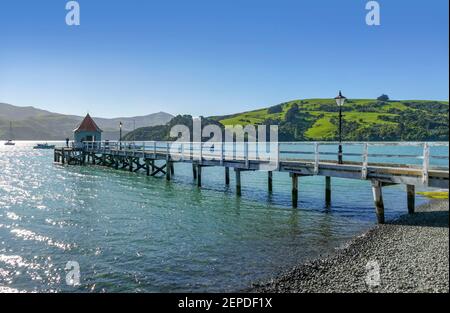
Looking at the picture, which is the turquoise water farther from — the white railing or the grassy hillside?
the grassy hillside

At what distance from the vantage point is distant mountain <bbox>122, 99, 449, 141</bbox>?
126 m

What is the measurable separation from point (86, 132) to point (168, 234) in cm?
4604

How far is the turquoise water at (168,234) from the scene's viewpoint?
412 inches

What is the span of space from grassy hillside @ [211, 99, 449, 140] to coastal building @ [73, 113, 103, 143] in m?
89.5

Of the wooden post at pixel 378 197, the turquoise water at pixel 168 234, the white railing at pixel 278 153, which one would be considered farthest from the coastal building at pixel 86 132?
the wooden post at pixel 378 197

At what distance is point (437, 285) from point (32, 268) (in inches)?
425

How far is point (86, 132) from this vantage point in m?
56.4

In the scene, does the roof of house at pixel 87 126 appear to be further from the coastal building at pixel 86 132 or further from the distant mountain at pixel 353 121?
the distant mountain at pixel 353 121

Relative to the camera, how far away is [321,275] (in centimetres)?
984

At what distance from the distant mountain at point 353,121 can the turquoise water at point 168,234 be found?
4233 inches

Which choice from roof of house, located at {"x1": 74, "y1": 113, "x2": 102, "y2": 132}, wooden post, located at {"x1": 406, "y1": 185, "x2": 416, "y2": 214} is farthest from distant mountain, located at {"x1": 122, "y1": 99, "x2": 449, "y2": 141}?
wooden post, located at {"x1": 406, "y1": 185, "x2": 416, "y2": 214}

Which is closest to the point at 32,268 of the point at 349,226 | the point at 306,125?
the point at 349,226

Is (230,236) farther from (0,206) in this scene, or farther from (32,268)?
(0,206)

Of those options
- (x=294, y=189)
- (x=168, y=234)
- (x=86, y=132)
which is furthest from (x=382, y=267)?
(x=86, y=132)
